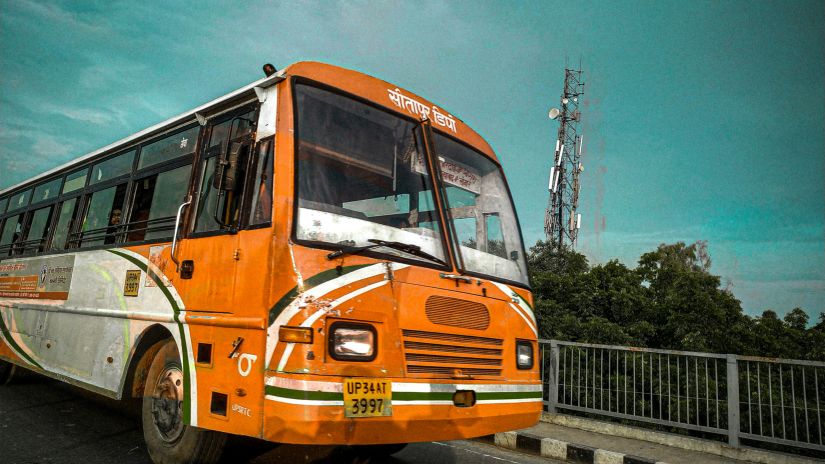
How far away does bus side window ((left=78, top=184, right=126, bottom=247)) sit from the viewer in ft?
18.6

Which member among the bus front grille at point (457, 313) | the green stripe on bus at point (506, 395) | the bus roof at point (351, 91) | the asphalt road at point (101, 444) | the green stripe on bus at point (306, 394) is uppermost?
the bus roof at point (351, 91)

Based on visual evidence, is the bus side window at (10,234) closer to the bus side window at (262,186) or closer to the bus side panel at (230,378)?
the bus side panel at (230,378)

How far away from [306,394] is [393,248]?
1.10 metres

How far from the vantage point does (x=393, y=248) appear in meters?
3.70

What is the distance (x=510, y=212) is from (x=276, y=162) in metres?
2.29

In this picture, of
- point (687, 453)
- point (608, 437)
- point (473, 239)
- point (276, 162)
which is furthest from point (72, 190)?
point (687, 453)

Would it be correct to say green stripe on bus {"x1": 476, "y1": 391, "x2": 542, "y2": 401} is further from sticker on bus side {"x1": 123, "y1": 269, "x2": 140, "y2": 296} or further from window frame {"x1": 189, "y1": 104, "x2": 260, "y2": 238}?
sticker on bus side {"x1": 123, "y1": 269, "x2": 140, "y2": 296}

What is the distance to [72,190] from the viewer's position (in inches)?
273

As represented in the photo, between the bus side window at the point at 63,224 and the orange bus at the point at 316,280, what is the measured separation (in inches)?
66.9

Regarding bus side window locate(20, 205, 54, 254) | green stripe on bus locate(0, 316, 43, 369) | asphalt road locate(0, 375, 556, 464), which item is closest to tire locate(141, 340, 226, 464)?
asphalt road locate(0, 375, 556, 464)

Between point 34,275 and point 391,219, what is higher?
point 391,219

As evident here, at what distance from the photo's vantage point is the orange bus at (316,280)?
327cm

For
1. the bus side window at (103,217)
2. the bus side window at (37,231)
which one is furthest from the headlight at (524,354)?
the bus side window at (37,231)

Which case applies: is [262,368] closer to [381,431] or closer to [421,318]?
[381,431]
